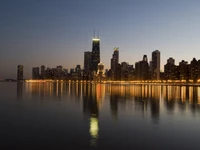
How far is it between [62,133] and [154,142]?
745 centimetres

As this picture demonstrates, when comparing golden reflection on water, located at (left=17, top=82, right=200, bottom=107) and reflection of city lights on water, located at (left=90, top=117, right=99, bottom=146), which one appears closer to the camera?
reflection of city lights on water, located at (left=90, top=117, right=99, bottom=146)

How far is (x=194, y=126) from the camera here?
25.0 m

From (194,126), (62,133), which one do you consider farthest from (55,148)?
(194,126)

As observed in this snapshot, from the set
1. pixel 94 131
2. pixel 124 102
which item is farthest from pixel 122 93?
pixel 94 131

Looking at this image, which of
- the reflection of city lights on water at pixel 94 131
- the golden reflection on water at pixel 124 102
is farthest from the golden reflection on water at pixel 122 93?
the reflection of city lights on water at pixel 94 131

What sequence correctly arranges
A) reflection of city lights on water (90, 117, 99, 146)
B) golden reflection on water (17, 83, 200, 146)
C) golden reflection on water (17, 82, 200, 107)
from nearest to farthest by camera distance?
reflection of city lights on water (90, 117, 99, 146) → golden reflection on water (17, 83, 200, 146) → golden reflection on water (17, 82, 200, 107)

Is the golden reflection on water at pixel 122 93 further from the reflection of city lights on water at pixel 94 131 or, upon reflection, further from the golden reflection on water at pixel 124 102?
the reflection of city lights on water at pixel 94 131

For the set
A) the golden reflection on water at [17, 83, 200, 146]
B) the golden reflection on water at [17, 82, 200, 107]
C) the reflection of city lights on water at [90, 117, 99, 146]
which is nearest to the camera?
the reflection of city lights on water at [90, 117, 99, 146]

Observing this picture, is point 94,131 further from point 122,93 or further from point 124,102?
point 122,93

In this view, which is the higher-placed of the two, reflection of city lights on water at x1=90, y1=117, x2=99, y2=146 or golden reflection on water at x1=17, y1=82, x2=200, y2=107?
reflection of city lights on water at x1=90, y1=117, x2=99, y2=146

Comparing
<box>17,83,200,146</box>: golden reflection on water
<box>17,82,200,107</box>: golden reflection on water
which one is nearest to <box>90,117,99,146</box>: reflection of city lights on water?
<box>17,83,200,146</box>: golden reflection on water

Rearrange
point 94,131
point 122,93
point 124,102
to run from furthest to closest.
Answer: point 122,93
point 124,102
point 94,131

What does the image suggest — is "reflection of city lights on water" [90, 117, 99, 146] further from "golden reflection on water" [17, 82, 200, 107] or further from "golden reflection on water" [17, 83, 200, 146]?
"golden reflection on water" [17, 82, 200, 107]

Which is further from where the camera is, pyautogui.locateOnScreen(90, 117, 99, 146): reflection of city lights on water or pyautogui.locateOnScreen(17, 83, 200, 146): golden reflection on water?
pyautogui.locateOnScreen(17, 83, 200, 146): golden reflection on water
